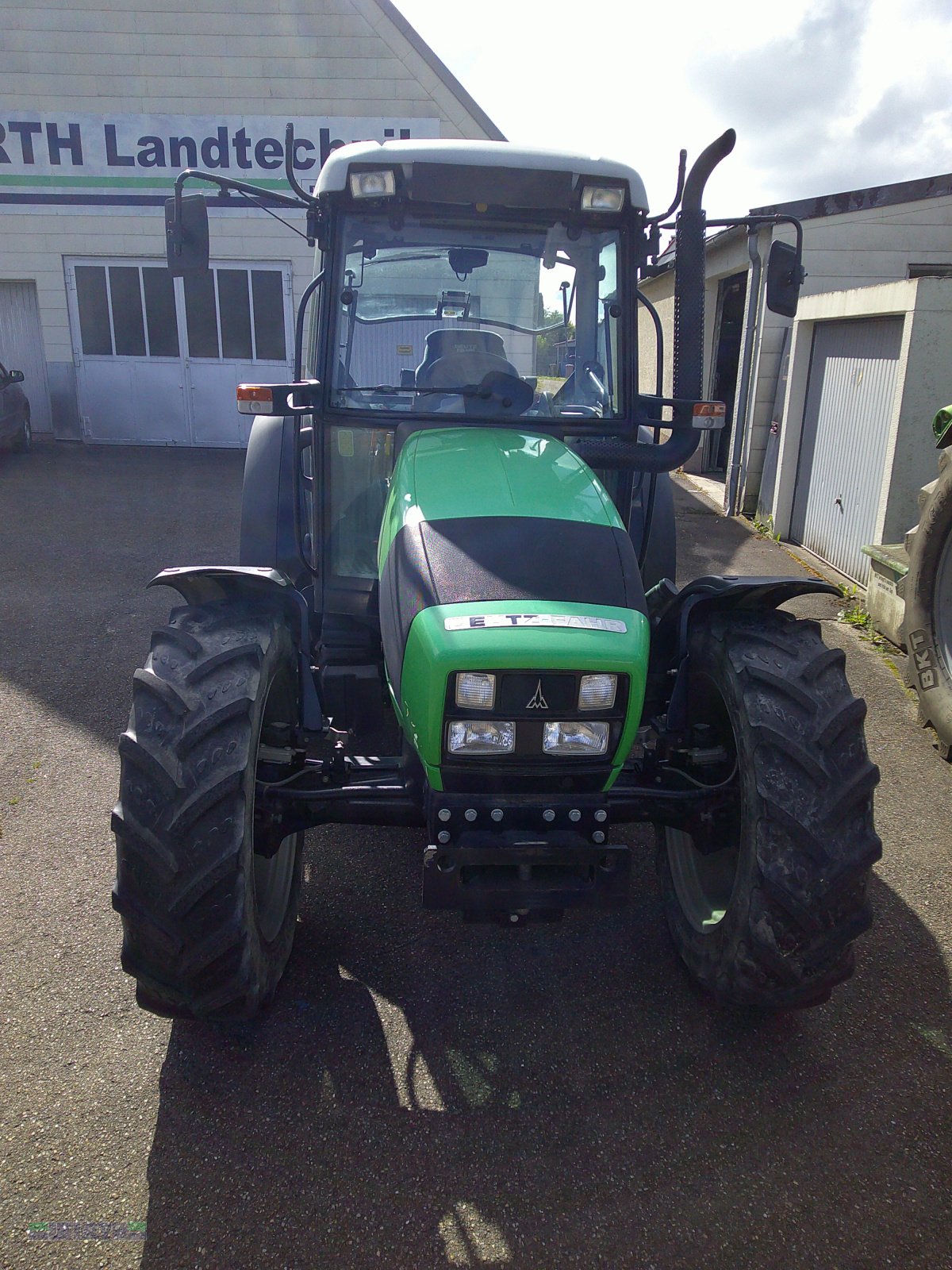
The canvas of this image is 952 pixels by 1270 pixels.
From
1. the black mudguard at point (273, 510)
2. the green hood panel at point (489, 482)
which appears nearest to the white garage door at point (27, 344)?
the black mudguard at point (273, 510)

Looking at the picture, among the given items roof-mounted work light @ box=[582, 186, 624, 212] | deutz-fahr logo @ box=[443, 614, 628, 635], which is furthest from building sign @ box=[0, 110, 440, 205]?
deutz-fahr logo @ box=[443, 614, 628, 635]

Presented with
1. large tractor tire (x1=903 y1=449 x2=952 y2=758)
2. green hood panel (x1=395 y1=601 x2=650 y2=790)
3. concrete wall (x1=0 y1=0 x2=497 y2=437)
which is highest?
concrete wall (x1=0 y1=0 x2=497 y2=437)

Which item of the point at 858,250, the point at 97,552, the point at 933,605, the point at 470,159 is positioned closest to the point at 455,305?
the point at 470,159

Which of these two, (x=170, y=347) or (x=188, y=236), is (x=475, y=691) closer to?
(x=188, y=236)

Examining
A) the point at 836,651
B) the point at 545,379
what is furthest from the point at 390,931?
the point at 545,379

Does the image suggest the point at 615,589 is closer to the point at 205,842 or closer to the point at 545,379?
the point at 205,842

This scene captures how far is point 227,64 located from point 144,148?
5.29ft

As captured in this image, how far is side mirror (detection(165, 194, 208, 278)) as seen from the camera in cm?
350

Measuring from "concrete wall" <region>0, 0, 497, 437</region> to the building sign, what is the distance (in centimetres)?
13

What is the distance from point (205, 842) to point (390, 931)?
1021mm

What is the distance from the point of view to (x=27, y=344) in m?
14.6

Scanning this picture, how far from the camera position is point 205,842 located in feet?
7.53

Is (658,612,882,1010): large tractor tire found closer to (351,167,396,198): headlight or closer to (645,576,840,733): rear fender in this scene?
(645,576,840,733): rear fender

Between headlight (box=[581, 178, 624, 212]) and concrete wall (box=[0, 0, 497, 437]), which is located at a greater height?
concrete wall (box=[0, 0, 497, 437])
